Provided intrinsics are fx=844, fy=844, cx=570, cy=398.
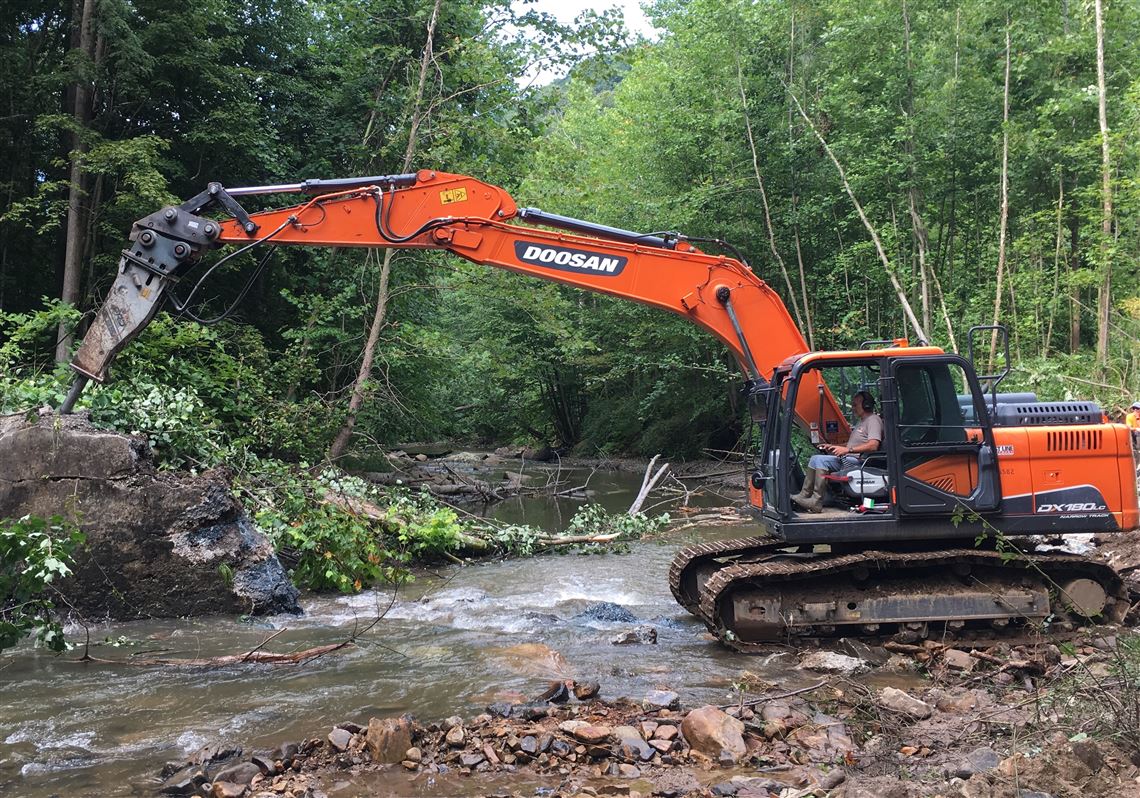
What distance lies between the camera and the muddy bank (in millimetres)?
3746

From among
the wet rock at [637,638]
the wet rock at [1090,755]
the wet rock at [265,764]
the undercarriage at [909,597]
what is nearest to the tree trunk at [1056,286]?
the undercarriage at [909,597]

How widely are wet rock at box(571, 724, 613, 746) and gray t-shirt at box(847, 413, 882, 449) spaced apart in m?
3.40

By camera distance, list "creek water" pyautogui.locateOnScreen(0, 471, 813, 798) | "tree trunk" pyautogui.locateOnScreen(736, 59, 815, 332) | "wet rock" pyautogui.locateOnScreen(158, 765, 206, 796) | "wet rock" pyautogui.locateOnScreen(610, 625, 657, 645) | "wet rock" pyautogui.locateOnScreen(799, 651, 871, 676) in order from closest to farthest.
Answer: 1. "wet rock" pyautogui.locateOnScreen(158, 765, 206, 796)
2. "creek water" pyautogui.locateOnScreen(0, 471, 813, 798)
3. "wet rock" pyautogui.locateOnScreen(799, 651, 871, 676)
4. "wet rock" pyautogui.locateOnScreen(610, 625, 657, 645)
5. "tree trunk" pyautogui.locateOnScreen(736, 59, 815, 332)

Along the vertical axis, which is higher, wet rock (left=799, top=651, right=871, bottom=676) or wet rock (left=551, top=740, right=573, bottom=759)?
wet rock (left=551, top=740, right=573, bottom=759)

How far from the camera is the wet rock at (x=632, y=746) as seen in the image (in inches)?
176

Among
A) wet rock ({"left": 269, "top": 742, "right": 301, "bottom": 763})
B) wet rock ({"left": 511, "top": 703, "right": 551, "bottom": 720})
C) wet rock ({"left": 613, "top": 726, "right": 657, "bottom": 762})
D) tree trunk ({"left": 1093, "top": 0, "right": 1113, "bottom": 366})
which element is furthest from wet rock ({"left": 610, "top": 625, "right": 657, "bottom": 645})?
tree trunk ({"left": 1093, "top": 0, "right": 1113, "bottom": 366})

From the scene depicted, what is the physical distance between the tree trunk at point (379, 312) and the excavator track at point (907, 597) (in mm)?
8129

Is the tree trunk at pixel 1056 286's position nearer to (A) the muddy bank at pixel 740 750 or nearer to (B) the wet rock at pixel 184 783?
(A) the muddy bank at pixel 740 750

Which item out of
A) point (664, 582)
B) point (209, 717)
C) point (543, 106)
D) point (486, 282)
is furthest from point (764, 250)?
point (209, 717)

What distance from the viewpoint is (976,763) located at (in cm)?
407

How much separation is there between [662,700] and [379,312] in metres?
10.2

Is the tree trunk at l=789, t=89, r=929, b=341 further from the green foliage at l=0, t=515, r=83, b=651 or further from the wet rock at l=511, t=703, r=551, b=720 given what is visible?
the green foliage at l=0, t=515, r=83, b=651

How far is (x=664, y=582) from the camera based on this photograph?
9859 mm

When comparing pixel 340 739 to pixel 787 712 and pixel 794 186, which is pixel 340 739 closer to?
pixel 787 712
